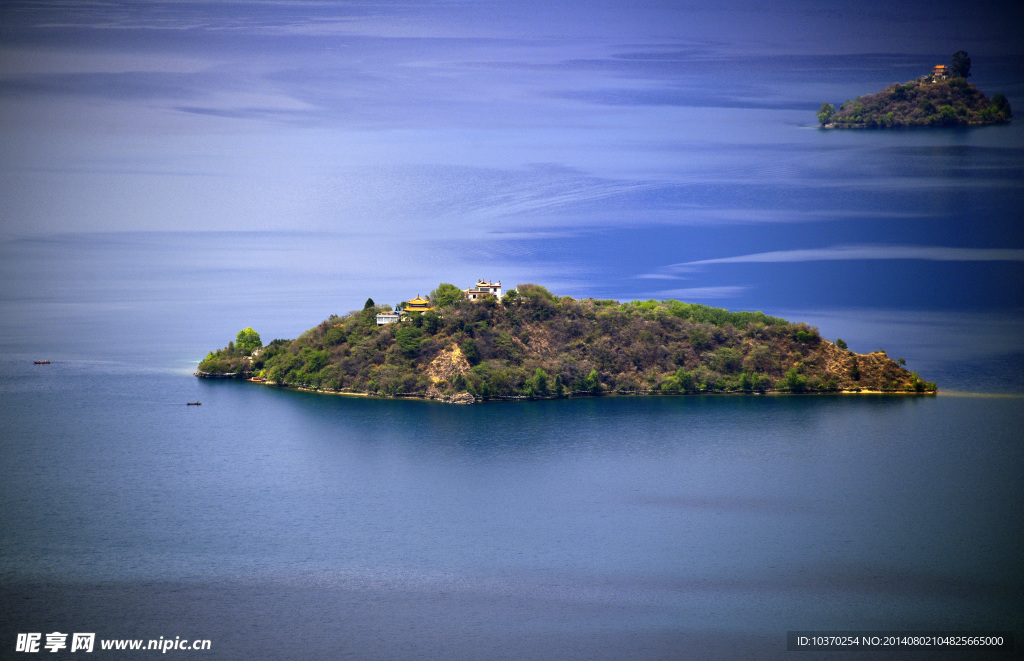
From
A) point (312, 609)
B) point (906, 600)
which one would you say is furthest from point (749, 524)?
point (312, 609)

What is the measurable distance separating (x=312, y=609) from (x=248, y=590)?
2271 mm

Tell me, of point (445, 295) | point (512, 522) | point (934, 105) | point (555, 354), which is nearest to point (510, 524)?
point (512, 522)

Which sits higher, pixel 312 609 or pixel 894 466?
pixel 894 466

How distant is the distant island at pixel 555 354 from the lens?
2083 inches

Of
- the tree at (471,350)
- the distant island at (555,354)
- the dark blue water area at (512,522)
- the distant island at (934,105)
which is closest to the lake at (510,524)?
the dark blue water area at (512,522)

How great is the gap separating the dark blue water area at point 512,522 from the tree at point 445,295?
30.8ft

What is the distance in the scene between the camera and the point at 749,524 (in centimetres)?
3014

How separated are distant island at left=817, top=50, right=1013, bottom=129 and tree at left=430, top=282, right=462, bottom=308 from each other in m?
40.4

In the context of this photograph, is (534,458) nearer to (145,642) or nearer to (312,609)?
(312,609)

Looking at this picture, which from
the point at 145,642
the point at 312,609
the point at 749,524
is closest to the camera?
the point at 145,642

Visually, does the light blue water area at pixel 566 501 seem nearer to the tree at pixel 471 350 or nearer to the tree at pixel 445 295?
the tree at pixel 471 350

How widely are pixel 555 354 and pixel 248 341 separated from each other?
73.5 ft

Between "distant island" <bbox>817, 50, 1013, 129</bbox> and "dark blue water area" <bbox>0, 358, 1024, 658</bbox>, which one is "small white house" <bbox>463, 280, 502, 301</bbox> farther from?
"distant island" <bbox>817, 50, 1013, 129</bbox>

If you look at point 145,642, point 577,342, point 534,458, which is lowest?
point 145,642
